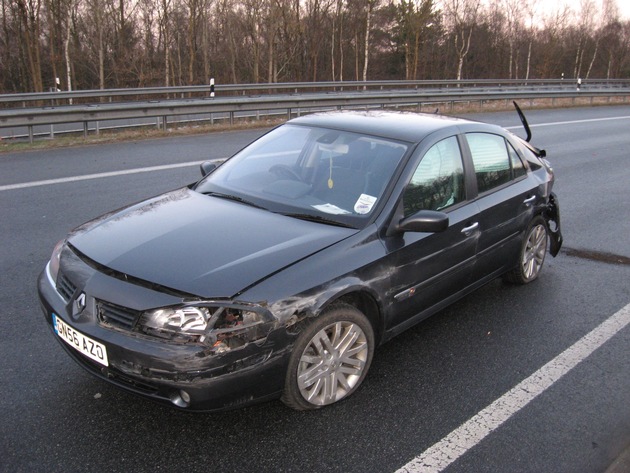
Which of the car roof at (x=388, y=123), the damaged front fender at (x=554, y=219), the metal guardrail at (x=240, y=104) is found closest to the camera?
the car roof at (x=388, y=123)

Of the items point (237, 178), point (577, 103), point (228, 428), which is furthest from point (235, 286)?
point (577, 103)

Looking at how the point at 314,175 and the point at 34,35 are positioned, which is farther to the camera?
the point at 34,35

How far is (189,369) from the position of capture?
2.68 m

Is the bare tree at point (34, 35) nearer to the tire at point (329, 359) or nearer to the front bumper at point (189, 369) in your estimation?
the front bumper at point (189, 369)

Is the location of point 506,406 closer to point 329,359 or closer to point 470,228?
point 329,359

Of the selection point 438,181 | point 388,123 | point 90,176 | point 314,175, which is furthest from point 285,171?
point 90,176

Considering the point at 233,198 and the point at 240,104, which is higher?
the point at 240,104

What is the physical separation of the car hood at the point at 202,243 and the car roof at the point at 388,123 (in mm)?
995

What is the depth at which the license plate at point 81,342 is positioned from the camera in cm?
283

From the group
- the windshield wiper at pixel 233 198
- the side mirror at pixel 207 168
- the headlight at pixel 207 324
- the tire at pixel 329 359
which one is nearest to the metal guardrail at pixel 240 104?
the side mirror at pixel 207 168

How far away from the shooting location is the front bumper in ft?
8.81

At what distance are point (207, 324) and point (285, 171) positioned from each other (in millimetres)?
1682

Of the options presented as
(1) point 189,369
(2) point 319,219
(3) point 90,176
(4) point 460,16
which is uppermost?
(4) point 460,16

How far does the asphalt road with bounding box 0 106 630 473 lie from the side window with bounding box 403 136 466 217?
975mm
